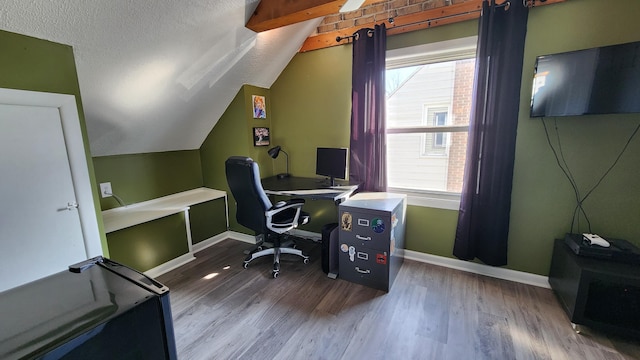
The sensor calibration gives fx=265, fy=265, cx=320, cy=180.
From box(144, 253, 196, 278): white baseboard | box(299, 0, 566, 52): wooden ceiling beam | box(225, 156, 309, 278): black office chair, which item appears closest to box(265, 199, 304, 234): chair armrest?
box(225, 156, 309, 278): black office chair

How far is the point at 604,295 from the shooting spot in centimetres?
171

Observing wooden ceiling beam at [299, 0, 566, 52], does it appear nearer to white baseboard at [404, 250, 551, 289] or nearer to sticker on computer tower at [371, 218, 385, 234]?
sticker on computer tower at [371, 218, 385, 234]

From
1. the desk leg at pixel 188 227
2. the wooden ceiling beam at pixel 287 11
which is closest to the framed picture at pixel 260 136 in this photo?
the desk leg at pixel 188 227

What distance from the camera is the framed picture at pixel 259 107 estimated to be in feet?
10.1

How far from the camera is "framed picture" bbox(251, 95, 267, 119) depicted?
10.1 feet

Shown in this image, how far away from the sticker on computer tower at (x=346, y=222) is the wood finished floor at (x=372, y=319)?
511 millimetres

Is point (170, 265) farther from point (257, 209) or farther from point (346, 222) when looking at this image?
point (346, 222)

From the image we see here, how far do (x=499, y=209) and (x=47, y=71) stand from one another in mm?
3282

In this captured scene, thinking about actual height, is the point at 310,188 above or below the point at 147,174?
below

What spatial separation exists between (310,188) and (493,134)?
1.69 metres

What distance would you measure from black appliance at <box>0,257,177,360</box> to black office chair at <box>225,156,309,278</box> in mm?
1409

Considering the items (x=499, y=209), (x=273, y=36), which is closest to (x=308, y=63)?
(x=273, y=36)

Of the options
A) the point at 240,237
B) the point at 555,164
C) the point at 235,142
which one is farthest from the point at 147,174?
the point at 555,164

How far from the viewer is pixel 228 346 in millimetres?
1712
